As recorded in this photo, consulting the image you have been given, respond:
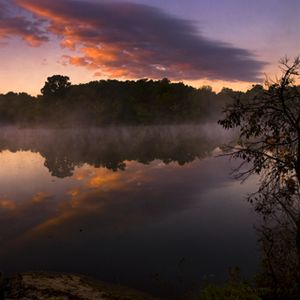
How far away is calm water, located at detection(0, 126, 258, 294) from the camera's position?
15219 mm

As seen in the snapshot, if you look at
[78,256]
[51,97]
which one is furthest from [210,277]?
[51,97]

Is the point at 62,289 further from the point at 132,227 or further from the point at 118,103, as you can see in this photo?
the point at 118,103

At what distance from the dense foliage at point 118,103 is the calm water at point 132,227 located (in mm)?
106745

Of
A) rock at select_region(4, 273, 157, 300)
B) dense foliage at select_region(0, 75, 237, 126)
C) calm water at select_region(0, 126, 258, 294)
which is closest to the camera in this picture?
rock at select_region(4, 273, 157, 300)

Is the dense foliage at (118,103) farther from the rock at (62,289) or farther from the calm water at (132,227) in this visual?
the rock at (62,289)

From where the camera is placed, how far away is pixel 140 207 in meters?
24.9

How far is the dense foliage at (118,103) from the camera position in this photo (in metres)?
144

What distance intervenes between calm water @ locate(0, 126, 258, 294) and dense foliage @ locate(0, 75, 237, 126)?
350ft

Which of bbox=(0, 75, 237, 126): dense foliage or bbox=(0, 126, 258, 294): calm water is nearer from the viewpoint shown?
bbox=(0, 126, 258, 294): calm water

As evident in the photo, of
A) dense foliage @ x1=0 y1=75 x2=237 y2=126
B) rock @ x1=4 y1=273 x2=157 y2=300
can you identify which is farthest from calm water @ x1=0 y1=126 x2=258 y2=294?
dense foliage @ x1=0 y1=75 x2=237 y2=126

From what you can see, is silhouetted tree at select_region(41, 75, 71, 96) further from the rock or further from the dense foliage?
the rock

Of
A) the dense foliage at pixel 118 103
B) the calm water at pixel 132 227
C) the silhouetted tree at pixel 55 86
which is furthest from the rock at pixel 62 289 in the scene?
the silhouetted tree at pixel 55 86

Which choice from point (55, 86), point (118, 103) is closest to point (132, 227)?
point (118, 103)

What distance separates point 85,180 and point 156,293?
937 inches
